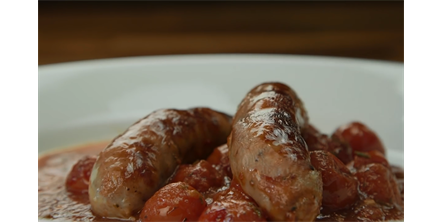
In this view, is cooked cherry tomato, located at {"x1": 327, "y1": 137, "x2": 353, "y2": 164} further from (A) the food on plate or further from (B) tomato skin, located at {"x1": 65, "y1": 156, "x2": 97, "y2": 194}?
(B) tomato skin, located at {"x1": 65, "y1": 156, "x2": 97, "y2": 194}

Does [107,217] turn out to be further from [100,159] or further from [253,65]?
[253,65]

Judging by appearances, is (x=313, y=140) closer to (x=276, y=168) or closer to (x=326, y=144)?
(x=326, y=144)

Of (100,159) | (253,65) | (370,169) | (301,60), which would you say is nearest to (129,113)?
(253,65)

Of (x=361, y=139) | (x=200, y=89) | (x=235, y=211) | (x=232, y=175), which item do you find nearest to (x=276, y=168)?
(x=235, y=211)

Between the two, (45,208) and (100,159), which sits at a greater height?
(100,159)

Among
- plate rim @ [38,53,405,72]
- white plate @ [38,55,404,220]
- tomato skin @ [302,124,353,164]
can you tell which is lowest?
tomato skin @ [302,124,353,164]

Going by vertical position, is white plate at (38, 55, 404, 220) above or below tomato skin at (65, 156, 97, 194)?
above

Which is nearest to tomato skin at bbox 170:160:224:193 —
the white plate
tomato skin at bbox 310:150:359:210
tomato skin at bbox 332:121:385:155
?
tomato skin at bbox 310:150:359:210
